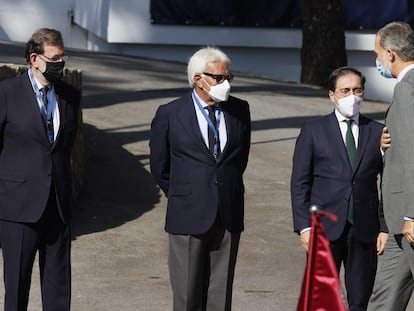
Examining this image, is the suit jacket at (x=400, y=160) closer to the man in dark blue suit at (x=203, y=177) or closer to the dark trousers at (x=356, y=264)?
the dark trousers at (x=356, y=264)

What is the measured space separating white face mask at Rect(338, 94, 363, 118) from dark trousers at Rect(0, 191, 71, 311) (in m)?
1.64

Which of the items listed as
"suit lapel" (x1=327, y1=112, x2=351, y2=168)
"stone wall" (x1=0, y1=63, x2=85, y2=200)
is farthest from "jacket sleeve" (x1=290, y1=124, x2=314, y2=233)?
"stone wall" (x1=0, y1=63, x2=85, y2=200)

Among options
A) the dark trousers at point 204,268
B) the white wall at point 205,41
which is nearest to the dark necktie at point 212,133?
the dark trousers at point 204,268

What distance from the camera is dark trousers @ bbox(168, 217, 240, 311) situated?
6480 mm

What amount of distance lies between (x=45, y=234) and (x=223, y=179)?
108cm

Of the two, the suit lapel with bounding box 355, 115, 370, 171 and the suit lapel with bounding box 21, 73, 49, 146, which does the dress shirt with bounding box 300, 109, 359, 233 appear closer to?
the suit lapel with bounding box 355, 115, 370, 171

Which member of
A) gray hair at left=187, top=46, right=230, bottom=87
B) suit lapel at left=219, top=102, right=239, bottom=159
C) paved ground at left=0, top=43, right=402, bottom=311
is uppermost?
gray hair at left=187, top=46, right=230, bottom=87

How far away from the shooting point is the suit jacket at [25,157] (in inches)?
257

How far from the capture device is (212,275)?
21.5 ft

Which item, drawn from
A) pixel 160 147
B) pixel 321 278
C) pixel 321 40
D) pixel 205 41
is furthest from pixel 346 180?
pixel 205 41

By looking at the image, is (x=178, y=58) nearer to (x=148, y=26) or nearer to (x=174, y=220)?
(x=148, y=26)

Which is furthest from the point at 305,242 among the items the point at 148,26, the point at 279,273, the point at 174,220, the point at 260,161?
the point at 148,26

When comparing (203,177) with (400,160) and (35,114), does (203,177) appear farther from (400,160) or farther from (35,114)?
(400,160)

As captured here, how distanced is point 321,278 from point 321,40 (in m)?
17.8
